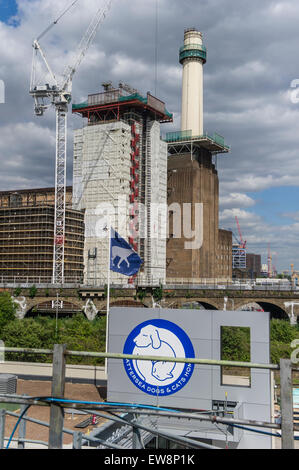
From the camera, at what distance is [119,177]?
9425 centimetres

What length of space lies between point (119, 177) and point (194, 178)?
22.7m

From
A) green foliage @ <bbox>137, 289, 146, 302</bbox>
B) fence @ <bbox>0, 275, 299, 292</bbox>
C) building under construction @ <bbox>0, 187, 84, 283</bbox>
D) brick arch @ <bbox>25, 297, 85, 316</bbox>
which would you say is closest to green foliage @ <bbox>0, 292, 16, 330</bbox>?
brick arch @ <bbox>25, 297, 85, 316</bbox>

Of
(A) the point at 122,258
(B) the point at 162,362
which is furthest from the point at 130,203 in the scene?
(B) the point at 162,362

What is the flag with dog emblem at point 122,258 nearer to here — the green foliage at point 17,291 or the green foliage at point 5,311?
the green foliage at point 5,311

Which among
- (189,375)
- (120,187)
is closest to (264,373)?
(189,375)

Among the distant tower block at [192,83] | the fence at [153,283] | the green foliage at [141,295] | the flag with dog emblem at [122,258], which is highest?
the distant tower block at [192,83]

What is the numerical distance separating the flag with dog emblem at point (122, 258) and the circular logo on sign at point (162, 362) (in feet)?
35.4

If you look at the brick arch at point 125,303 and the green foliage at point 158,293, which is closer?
the brick arch at point 125,303

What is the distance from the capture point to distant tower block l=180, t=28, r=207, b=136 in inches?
4542

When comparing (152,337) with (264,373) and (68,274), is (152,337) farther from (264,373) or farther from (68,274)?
(68,274)

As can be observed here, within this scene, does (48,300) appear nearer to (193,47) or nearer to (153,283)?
(153,283)

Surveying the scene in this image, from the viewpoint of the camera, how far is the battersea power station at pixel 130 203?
9419 cm

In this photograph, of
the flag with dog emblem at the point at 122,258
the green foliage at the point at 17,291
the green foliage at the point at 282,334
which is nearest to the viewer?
the flag with dog emblem at the point at 122,258

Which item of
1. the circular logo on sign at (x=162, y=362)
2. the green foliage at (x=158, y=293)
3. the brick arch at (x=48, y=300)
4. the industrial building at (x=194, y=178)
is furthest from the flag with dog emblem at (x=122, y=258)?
the industrial building at (x=194, y=178)
